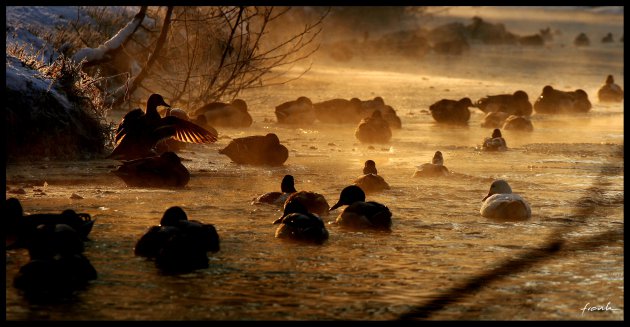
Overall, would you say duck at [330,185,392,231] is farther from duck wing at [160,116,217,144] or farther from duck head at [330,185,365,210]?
duck wing at [160,116,217,144]

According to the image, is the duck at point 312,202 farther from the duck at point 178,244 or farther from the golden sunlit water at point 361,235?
the duck at point 178,244

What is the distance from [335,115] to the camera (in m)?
17.6

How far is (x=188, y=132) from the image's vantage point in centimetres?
1162

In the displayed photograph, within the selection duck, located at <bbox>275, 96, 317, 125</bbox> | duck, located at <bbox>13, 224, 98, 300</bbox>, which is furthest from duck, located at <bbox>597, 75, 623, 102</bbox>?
duck, located at <bbox>13, 224, 98, 300</bbox>

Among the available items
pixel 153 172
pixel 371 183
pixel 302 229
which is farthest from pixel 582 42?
pixel 302 229

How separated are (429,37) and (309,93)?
18237 mm

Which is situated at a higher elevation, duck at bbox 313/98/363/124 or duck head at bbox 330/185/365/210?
duck at bbox 313/98/363/124

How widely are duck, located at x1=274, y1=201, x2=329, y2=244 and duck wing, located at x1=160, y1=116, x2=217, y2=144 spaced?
133 inches

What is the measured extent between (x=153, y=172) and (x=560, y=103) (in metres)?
11.4

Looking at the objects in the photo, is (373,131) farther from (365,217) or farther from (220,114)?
(365,217)

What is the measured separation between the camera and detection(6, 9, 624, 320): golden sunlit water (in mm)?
6625

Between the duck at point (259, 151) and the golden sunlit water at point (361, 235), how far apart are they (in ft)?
0.51

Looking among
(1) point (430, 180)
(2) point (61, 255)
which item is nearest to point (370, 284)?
(2) point (61, 255)

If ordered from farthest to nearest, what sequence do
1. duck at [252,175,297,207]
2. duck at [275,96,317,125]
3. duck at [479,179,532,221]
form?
duck at [275,96,317,125]
duck at [252,175,297,207]
duck at [479,179,532,221]
